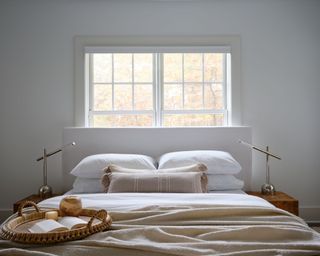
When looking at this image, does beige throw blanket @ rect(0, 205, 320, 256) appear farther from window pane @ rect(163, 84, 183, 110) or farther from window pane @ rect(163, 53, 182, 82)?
window pane @ rect(163, 53, 182, 82)

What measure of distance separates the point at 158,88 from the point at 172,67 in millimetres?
299

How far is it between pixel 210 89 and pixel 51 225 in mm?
2823

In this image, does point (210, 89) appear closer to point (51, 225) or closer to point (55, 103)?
point (55, 103)

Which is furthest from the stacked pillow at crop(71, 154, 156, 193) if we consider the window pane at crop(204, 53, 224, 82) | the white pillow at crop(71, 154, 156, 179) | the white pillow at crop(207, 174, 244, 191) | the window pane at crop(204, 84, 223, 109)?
the window pane at crop(204, 53, 224, 82)

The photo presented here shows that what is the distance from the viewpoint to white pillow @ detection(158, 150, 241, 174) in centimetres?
330

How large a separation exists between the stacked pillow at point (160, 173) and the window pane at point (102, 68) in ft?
3.56

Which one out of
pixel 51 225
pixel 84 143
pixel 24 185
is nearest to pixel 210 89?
pixel 84 143

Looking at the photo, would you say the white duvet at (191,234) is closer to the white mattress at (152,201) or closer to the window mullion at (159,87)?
the white mattress at (152,201)

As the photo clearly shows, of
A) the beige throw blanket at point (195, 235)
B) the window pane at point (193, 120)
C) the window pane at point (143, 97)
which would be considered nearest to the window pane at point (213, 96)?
the window pane at point (193, 120)

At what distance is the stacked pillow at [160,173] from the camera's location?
114 inches

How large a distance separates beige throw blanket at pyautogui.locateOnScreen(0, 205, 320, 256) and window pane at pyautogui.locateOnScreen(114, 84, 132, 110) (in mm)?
2087

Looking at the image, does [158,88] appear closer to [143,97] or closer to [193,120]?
[143,97]

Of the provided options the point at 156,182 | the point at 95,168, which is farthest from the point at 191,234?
the point at 95,168

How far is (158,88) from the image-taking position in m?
4.09
